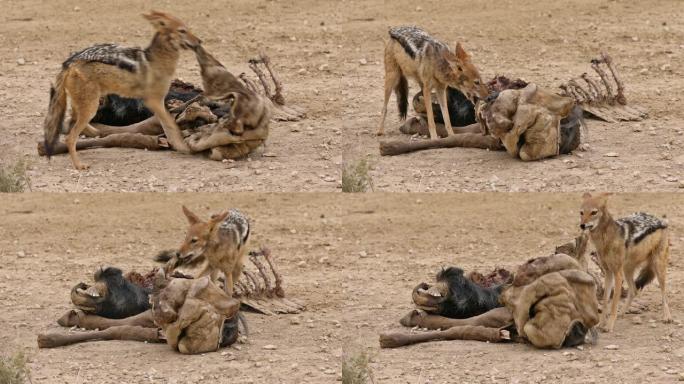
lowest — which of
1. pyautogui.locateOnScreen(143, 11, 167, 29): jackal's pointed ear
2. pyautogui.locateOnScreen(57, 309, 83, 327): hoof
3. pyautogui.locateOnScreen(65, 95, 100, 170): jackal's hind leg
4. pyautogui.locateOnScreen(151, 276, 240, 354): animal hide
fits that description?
pyautogui.locateOnScreen(57, 309, 83, 327): hoof

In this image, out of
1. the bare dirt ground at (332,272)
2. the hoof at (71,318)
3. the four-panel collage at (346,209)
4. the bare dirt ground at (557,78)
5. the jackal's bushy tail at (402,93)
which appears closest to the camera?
the bare dirt ground at (332,272)

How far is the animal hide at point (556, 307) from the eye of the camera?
14477 millimetres

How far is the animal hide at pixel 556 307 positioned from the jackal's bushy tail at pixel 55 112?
4.36 metres

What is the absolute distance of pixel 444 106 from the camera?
1730 centimetres

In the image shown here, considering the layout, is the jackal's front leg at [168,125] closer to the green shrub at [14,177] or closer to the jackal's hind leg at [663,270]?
the green shrub at [14,177]

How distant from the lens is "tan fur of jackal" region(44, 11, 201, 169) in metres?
16.2

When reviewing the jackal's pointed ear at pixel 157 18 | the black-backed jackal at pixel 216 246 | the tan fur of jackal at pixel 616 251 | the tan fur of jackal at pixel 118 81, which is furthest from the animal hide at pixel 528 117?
the jackal's pointed ear at pixel 157 18

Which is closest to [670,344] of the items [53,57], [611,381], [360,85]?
[611,381]

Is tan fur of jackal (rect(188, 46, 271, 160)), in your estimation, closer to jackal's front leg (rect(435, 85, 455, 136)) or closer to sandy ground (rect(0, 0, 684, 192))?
sandy ground (rect(0, 0, 684, 192))

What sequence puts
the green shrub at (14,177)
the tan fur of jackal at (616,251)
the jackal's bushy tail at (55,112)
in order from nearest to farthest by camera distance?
the tan fur of jackal at (616,251), the jackal's bushy tail at (55,112), the green shrub at (14,177)

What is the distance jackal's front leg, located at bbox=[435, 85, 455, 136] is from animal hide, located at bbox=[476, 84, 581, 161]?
506 millimetres

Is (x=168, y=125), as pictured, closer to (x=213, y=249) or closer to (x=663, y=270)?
(x=213, y=249)

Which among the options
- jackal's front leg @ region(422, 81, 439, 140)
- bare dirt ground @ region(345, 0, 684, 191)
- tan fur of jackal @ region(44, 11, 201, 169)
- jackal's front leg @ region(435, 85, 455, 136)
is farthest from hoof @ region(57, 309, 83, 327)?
jackal's front leg @ region(435, 85, 455, 136)

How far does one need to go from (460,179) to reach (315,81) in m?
3.59
